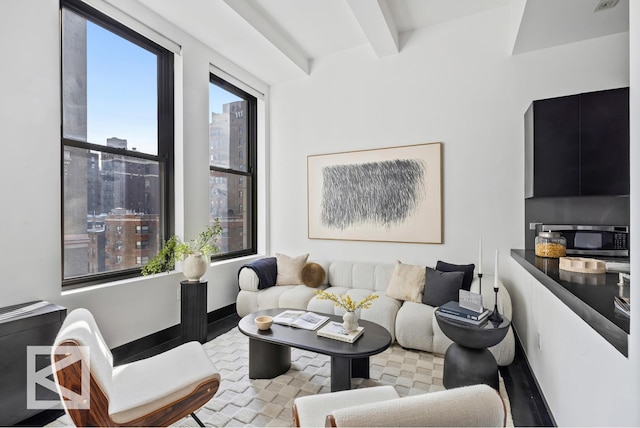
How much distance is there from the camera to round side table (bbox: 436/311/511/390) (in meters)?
1.99

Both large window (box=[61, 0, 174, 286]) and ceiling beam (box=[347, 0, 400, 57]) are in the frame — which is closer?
large window (box=[61, 0, 174, 286])

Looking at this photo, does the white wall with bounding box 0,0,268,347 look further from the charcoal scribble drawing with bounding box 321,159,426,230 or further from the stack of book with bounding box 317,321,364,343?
the charcoal scribble drawing with bounding box 321,159,426,230

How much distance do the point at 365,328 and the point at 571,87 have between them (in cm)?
298

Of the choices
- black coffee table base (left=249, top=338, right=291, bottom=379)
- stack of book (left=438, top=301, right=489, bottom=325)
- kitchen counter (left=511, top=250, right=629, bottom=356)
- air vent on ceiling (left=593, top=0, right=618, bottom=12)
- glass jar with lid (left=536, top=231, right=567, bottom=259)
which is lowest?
black coffee table base (left=249, top=338, right=291, bottom=379)

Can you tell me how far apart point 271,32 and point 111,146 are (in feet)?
6.68

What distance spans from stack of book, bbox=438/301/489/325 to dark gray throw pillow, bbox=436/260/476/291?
913mm

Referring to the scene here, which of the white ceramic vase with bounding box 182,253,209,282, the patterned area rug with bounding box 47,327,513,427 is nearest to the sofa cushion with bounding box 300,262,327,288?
the patterned area rug with bounding box 47,327,513,427

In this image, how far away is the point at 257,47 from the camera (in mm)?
3564

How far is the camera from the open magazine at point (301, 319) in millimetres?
2298

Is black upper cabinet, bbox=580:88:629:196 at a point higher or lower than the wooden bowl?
higher

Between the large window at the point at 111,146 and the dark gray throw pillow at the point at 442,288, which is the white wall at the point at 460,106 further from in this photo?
the large window at the point at 111,146

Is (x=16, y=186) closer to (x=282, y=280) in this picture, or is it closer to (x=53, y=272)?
(x=53, y=272)

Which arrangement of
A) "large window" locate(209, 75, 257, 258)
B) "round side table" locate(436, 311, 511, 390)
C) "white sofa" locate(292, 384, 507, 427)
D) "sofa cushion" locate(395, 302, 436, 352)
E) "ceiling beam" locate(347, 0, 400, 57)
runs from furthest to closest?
"large window" locate(209, 75, 257, 258) < "ceiling beam" locate(347, 0, 400, 57) < "sofa cushion" locate(395, 302, 436, 352) < "round side table" locate(436, 311, 511, 390) < "white sofa" locate(292, 384, 507, 427)

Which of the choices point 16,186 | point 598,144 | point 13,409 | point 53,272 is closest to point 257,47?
point 16,186
